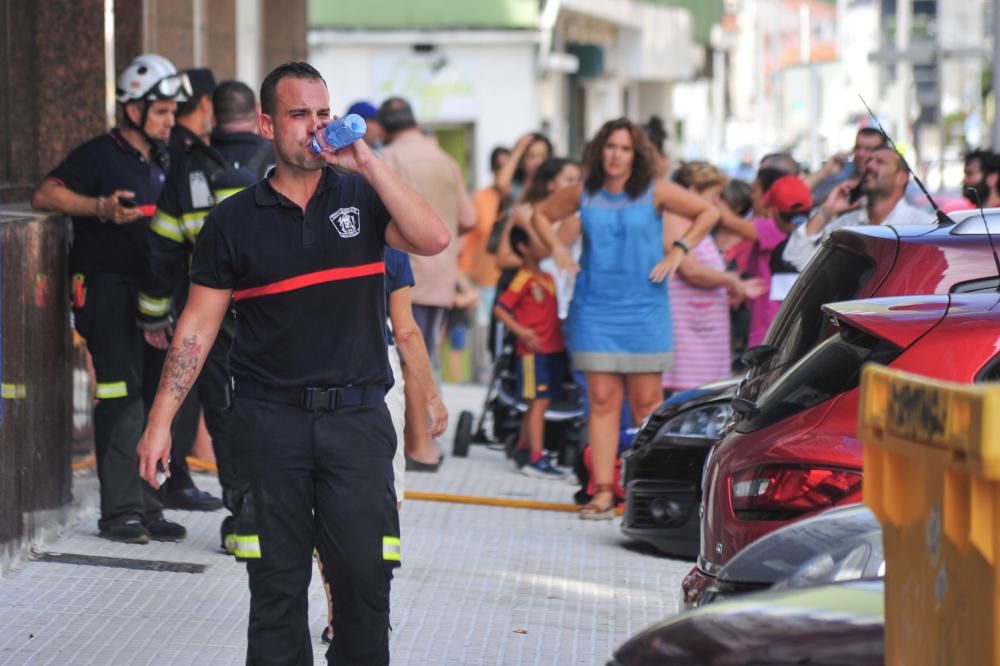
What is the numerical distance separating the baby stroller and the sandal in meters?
1.48

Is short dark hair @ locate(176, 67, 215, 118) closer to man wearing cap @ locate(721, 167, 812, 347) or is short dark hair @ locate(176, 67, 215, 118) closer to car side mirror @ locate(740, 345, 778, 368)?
man wearing cap @ locate(721, 167, 812, 347)

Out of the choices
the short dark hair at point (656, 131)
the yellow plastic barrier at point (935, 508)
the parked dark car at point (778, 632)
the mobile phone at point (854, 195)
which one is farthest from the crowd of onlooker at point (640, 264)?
the yellow plastic barrier at point (935, 508)

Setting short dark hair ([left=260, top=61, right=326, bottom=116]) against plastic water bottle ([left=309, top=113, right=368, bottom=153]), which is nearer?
plastic water bottle ([left=309, top=113, right=368, bottom=153])

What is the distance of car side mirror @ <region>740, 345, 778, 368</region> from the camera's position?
6.41m

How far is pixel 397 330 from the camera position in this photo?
6.07m

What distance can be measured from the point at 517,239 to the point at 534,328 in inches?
21.5

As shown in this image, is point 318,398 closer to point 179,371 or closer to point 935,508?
point 179,371

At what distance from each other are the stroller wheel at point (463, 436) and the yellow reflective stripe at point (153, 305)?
175 inches

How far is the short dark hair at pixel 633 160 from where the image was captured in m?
9.78

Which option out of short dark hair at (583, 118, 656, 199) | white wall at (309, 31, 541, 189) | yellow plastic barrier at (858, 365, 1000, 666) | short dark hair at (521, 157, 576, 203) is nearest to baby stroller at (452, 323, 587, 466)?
short dark hair at (521, 157, 576, 203)

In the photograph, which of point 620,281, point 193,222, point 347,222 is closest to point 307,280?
point 347,222

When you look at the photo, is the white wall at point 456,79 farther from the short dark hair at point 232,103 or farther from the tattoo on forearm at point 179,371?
the tattoo on forearm at point 179,371

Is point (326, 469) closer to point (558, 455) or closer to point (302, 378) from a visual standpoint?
point (302, 378)

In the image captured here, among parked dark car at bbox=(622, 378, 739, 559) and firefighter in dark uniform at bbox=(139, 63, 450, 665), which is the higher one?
firefighter in dark uniform at bbox=(139, 63, 450, 665)
